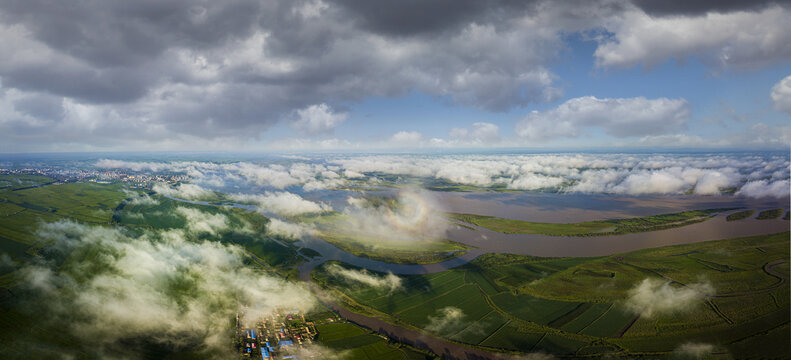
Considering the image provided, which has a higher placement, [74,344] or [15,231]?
[15,231]

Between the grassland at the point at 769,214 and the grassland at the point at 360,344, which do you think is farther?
the grassland at the point at 769,214

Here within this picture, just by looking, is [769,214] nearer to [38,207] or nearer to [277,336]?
[277,336]

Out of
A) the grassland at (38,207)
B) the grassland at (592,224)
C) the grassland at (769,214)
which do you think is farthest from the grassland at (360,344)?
the grassland at (769,214)

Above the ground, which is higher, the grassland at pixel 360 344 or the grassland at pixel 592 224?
the grassland at pixel 592 224

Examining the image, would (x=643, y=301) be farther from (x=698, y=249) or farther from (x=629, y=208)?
(x=629, y=208)

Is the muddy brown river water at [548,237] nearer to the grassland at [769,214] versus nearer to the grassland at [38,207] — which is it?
the grassland at [769,214]

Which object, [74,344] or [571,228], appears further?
Answer: [571,228]

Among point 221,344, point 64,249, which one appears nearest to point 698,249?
point 221,344
